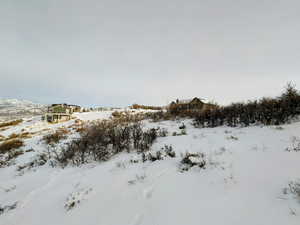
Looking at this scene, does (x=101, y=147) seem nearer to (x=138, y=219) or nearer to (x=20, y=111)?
(x=138, y=219)

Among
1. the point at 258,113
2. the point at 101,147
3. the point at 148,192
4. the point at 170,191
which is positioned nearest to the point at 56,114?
the point at 101,147

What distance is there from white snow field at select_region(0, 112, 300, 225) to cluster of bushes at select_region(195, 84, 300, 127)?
1.82 metres

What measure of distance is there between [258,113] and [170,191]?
5688 mm

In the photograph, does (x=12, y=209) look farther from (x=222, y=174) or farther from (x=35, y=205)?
(x=222, y=174)

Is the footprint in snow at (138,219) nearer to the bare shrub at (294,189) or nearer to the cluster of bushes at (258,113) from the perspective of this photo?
the bare shrub at (294,189)

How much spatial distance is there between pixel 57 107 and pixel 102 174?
20.5m

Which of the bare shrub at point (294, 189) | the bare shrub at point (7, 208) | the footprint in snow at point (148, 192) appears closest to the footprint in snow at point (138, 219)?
the footprint in snow at point (148, 192)

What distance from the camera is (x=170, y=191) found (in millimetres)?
2330

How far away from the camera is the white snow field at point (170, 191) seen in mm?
1786

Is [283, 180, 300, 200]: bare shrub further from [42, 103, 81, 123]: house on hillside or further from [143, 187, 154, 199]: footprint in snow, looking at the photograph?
[42, 103, 81, 123]: house on hillside

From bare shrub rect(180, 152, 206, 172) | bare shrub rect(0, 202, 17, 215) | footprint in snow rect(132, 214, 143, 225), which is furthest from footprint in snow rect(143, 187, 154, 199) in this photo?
bare shrub rect(0, 202, 17, 215)

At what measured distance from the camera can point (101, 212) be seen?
2.13 meters

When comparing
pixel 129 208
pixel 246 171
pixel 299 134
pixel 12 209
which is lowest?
pixel 12 209

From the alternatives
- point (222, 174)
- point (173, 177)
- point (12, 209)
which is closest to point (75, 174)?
point (12, 209)
